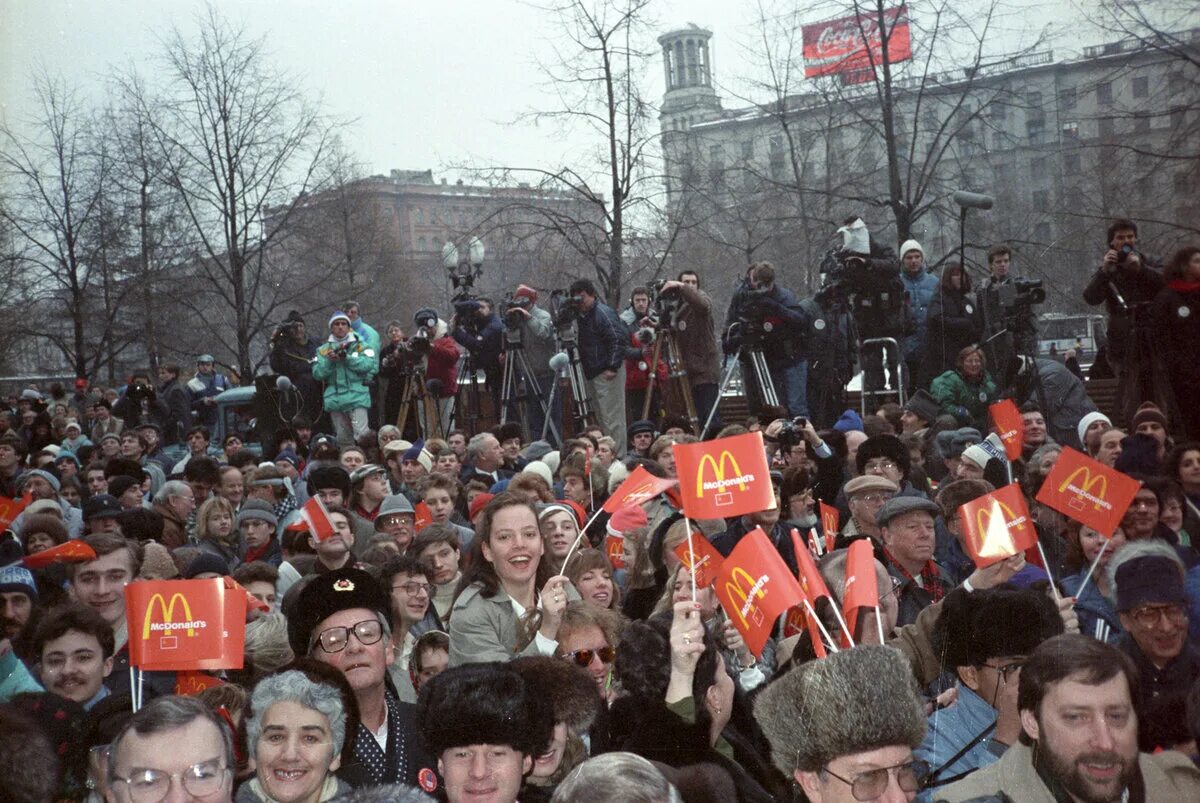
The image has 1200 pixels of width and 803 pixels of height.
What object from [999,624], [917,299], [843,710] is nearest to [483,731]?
[843,710]

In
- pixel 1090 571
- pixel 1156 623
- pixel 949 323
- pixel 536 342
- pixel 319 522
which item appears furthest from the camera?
pixel 536 342

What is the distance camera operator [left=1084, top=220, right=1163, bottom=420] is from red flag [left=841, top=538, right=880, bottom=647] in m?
1.90

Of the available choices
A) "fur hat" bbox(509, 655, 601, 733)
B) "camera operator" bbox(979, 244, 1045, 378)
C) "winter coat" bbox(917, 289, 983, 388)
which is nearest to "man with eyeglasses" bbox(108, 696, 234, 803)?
"fur hat" bbox(509, 655, 601, 733)

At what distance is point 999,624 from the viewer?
4402 mm

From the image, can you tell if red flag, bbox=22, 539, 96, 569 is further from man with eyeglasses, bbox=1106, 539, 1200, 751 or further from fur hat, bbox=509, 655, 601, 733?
man with eyeglasses, bbox=1106, 539, 1200, 751

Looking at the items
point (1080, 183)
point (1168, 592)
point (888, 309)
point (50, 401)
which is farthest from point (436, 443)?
point (50, 401)

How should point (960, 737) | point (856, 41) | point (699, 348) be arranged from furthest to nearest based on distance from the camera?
point (856, 41) → point (699, 348) → point (960, 737)

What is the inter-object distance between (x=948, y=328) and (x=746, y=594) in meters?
5.94

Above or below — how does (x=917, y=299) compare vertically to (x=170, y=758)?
above

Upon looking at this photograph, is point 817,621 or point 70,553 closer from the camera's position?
point 817,621

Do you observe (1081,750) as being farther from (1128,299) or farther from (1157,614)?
(1128,299)

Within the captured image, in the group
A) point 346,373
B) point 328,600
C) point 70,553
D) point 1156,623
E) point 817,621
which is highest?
point 346,373

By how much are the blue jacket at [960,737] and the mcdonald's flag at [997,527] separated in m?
1.01

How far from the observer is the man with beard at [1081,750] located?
11.7ft
